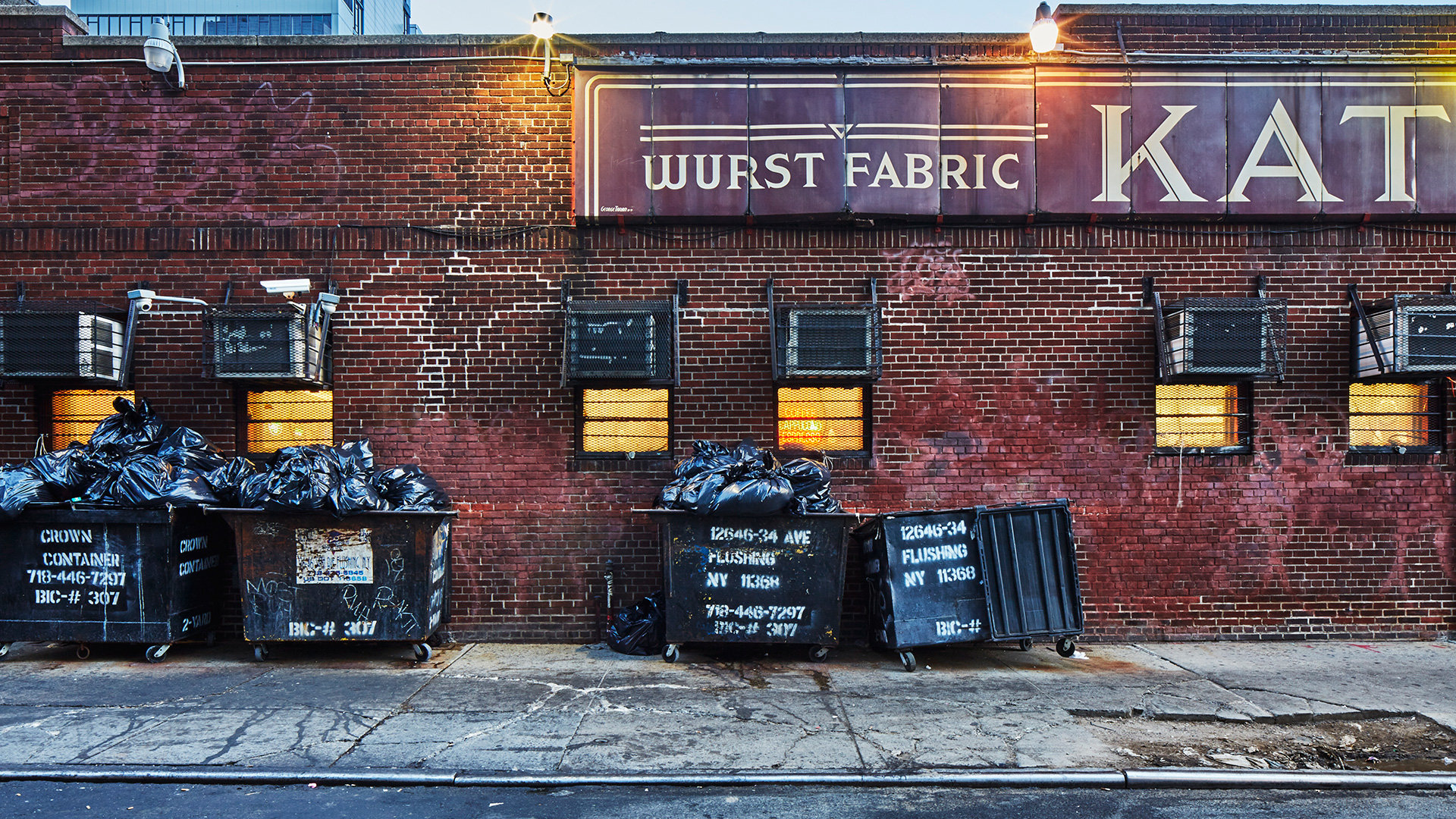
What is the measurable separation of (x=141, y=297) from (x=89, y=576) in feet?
7.54

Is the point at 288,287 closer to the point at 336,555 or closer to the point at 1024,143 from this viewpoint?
the point at 336,555

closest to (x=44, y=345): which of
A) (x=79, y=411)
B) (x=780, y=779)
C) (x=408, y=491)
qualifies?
(x=79, y=411)

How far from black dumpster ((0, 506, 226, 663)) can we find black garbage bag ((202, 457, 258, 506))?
310 mm

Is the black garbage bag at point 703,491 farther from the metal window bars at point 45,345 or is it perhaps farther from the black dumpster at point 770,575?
the metal window bars at point 45,345

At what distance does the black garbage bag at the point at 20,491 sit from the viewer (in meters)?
6.46

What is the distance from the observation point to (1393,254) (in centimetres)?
764

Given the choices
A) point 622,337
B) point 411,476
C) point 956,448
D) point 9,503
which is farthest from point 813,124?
point 9,503

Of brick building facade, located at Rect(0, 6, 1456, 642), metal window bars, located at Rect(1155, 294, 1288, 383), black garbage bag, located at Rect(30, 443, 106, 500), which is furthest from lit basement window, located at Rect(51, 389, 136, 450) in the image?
metal window bars, located at Rect(1155, 294, 1288, 383)

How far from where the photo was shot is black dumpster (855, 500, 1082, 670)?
257 inches

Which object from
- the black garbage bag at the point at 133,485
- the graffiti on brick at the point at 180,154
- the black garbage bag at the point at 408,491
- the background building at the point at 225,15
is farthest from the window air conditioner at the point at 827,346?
the background building at the point at 225,15

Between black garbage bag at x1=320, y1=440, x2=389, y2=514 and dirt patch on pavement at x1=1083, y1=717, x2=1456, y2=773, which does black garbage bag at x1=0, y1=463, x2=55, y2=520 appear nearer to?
black garbage bag at x1=320, y1=440, x2=389, y2=514

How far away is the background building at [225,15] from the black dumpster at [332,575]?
1265 inches

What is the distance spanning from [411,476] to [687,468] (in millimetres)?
2257

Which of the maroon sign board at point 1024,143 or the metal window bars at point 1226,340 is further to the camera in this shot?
the maroon sign board at point 1024,143
